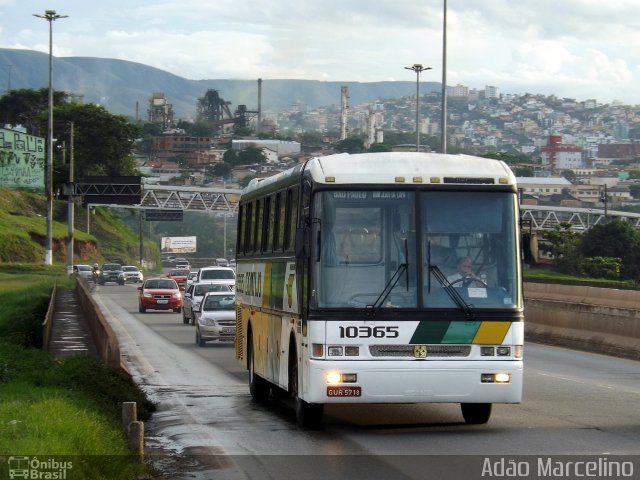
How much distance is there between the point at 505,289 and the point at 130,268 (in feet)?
269

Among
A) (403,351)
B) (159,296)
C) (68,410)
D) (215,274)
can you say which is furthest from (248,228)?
(159,296)

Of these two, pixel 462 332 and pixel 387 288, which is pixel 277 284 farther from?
pixel 462 332

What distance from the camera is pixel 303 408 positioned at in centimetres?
1545

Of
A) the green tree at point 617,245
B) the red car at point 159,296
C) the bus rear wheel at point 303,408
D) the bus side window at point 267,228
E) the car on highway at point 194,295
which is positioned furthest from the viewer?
the green tree at point 617,245

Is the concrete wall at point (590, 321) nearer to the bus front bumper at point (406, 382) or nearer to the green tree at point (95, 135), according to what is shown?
the bus front bumper at point (406, 382)

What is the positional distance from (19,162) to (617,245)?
40.6 metres

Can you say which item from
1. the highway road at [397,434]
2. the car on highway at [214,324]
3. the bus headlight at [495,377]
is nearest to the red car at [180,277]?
the car on highway at [214,324]

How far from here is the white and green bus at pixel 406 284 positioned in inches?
568

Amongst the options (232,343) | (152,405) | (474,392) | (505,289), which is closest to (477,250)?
(505,289)

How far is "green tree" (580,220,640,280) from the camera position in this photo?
82250mm

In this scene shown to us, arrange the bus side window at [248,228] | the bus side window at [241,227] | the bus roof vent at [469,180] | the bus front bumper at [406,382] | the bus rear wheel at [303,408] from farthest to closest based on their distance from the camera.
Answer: the bus side window at [241,227] → the bus side window at [248,228] → the bus rear wheel at [303,408] → the bus roof vent at [469,180] → the bus front bumper at [406,382]

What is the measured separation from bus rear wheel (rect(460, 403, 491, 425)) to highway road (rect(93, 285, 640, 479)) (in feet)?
0.44

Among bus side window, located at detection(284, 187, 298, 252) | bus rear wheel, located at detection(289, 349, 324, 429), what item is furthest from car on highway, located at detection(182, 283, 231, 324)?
bus rear wheel, located at detection(289, 349, 324, 429)

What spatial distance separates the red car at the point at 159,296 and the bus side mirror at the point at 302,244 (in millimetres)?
Result: 37572
